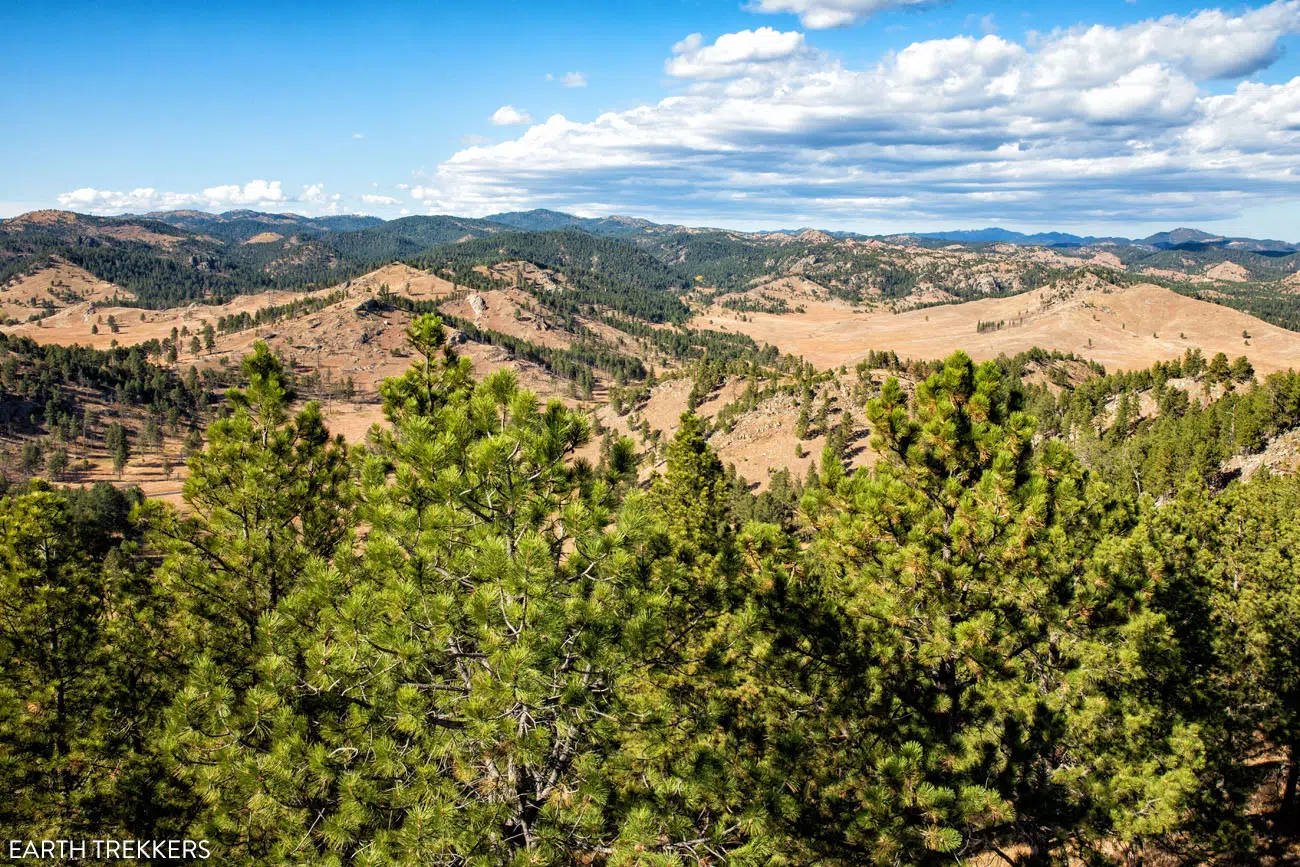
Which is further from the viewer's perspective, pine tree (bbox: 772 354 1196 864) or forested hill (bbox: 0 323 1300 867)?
pine tree (bbox: 772 354 1196 864)

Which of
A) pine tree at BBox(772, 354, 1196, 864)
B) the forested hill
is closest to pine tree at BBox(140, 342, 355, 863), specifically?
the forested hill

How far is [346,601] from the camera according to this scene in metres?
7.69

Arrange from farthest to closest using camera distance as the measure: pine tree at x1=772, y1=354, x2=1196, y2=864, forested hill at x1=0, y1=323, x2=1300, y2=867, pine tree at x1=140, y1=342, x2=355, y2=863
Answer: pine tree at x1=140, y1=342, x2=355, y2=863
pine tree at x1=772, y1=354, x2=1196, y2=864
forested hill at x1=0, y1=323, x2=1300, y2=867

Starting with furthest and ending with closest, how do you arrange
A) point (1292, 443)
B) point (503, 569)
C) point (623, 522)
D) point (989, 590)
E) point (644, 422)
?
point (644, 422) < point (1292, 443) < point (989, 590) < point (623, 522) < point (503, 569)

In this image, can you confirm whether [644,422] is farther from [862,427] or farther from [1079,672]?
[1079,672]

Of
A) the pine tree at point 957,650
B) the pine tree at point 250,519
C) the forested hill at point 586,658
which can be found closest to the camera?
A: the forested hill at point 586,658

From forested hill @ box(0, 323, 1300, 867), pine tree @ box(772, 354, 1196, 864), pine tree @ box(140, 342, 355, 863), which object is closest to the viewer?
forested hill @ box(0, 323, 1300, 867)

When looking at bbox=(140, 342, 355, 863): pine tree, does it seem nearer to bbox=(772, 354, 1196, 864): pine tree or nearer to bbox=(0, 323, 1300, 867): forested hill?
bbox=(0, 323, 1300, 867): forested hill

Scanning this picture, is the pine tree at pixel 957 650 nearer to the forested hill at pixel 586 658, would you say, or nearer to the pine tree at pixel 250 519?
the forested hill at pixel 586 658

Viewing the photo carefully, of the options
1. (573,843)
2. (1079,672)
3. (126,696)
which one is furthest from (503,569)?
(126,696)

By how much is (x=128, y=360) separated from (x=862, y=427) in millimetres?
171455

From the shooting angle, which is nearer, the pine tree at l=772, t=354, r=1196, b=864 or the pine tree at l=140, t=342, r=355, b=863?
the pine tree at l=772, t=354, r=1196, b=864

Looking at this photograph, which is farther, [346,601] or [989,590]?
[989,590]

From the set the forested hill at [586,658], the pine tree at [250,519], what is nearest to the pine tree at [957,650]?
the forested hill at [586,658]
